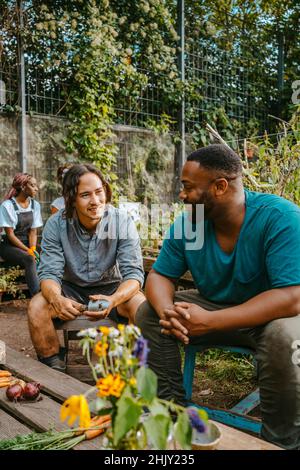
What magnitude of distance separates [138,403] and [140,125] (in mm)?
6687

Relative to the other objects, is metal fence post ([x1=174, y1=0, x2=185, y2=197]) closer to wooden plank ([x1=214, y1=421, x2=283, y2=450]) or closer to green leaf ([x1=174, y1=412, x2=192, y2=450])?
wooden plank ([x1=214, y1=421, x2=283, y2=450])

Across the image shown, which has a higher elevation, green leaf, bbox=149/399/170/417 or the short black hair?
the short black hair

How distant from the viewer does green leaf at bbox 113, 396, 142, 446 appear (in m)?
1.08

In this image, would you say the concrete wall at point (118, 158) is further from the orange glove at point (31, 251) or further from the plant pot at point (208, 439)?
the plant pot at point (208, 439)

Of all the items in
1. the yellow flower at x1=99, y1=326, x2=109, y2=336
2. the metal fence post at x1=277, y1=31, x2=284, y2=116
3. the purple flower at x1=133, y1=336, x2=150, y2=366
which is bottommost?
the purple flower at x1=133, y1=336, x2=150, y2=366

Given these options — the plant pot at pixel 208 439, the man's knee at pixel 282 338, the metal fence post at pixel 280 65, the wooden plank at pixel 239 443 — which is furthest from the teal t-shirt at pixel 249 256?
the metal fence post at pixel 280 65

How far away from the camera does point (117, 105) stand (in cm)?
718

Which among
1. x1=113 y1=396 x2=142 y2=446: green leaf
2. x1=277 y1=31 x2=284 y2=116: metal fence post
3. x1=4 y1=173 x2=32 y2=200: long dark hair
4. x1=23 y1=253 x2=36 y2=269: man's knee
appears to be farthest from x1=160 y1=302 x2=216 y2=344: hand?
x1=277 y1=31 x2=284 y2=116: metal fence post

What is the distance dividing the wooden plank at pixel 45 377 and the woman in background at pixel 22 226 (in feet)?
9.08

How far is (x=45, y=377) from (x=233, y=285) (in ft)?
3.17

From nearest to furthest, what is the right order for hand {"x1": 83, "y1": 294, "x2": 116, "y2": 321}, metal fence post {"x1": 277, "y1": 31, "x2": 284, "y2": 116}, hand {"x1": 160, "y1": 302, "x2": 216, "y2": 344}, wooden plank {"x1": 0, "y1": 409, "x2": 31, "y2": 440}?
wooden plank {"x1": 0, "y1": 409, "x2": 31, "y2": 440} → hand {"x1": 160, "y1": 302, "x2": 216, "y2": 344} → hand {"x1": 83, "y1": 294, "x2": 116, "y2": 321} → metal fence post {"x1": 277, "y1": 31, "x2": 284, "y2": 116}

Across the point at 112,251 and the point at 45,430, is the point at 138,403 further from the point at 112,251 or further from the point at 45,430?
the point at 112,251

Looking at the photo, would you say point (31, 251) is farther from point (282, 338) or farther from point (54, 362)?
point (282, 338)

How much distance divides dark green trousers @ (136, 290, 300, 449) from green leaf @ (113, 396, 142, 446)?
1.06 metres
